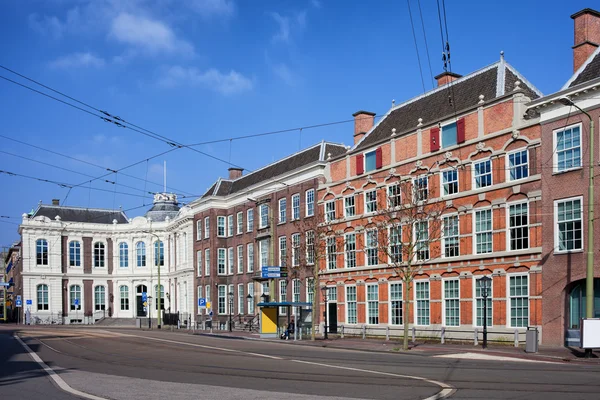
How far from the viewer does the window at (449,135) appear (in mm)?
36778

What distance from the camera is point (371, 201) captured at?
43.1 meters

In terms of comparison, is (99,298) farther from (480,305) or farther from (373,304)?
(480,305)

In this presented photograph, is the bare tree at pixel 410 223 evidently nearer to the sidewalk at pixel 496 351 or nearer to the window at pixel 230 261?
the sidewalk at pixel 496 351

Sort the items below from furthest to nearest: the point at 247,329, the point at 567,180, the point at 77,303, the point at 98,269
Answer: the point at 98,269 < the point at 77,303 < the point at 247,329 < the point at 567,180

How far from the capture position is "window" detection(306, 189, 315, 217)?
4983 centimetres

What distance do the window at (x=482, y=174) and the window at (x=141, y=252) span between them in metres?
61.1

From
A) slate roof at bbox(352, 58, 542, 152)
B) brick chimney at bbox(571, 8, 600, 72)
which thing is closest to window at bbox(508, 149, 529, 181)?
slate roof at bbox(352, 58, 542, 152)

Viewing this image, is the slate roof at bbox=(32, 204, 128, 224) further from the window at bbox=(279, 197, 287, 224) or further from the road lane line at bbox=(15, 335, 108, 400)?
the road lane line at bbox=(15, 335, 108, 400)

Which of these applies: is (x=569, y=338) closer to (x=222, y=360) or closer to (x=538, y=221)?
(x=538, y=221)

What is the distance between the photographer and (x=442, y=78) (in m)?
42.9

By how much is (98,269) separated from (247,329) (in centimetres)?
3717

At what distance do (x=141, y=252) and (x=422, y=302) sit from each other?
5678 centimetres

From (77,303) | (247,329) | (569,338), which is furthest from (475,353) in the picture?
(77,303)

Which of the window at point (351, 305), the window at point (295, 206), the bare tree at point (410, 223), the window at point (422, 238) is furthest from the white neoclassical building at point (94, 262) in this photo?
the window at point (422, 238)
